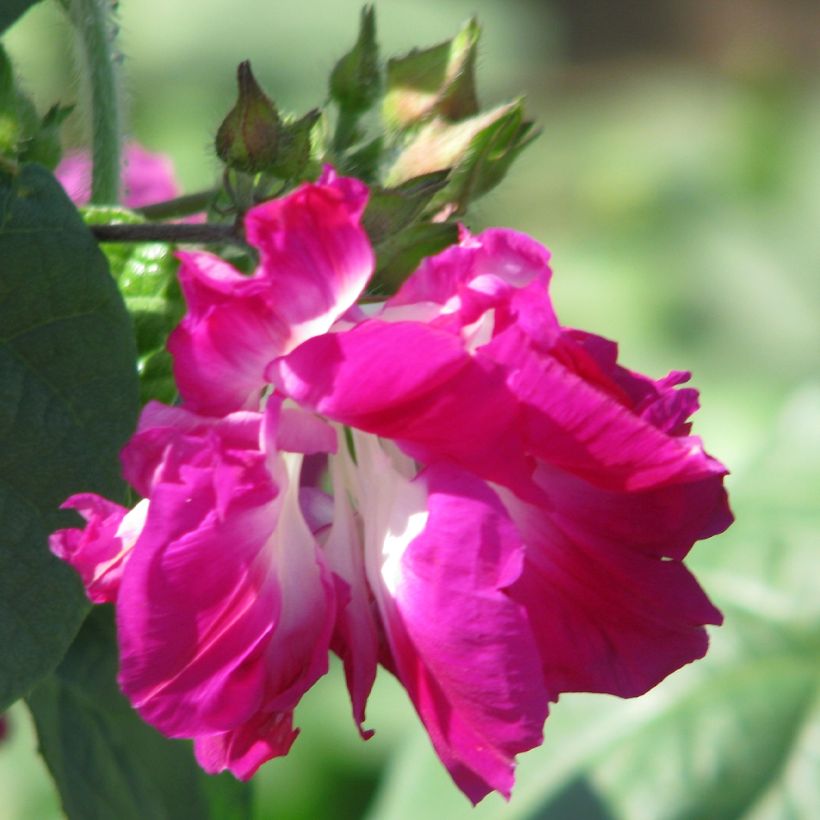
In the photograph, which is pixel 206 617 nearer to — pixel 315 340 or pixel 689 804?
pixel 315 340

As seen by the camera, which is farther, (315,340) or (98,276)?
(98,276)

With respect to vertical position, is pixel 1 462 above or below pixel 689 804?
above

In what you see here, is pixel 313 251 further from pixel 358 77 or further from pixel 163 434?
pixel 358 77

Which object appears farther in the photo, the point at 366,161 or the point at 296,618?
the point at 366,161

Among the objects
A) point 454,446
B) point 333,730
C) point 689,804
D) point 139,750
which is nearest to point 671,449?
point 454,446

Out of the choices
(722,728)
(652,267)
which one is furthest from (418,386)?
(652,267)

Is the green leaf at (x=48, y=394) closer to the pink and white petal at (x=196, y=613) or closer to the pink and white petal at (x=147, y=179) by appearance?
the pink and white petal at (x=196, y=613)
